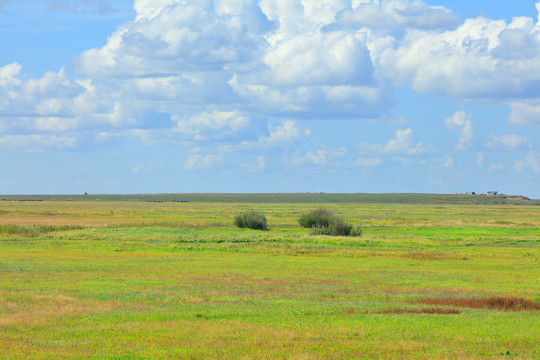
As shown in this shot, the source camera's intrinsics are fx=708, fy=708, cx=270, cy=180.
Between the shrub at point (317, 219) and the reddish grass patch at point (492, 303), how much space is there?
62.9 metres

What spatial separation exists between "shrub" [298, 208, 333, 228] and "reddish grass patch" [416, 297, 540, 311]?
62868 millimetres

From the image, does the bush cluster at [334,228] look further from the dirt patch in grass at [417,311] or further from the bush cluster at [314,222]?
the dirt patch in grass at [417,311]

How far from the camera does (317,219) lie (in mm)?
97250

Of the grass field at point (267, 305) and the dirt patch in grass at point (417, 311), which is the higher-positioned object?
the dirt patch in grass at point (417, 311)

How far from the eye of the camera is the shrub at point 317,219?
94.8m

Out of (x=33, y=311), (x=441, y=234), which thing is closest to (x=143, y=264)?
(x=33, y=311)

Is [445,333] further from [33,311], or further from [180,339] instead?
[33,311]

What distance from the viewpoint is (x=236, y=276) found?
3816cm

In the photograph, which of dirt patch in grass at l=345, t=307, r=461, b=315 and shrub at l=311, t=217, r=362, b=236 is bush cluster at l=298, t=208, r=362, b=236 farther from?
dirt patch in grass at l=345, t=307, r=461, b=315

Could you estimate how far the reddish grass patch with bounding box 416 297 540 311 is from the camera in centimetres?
2727

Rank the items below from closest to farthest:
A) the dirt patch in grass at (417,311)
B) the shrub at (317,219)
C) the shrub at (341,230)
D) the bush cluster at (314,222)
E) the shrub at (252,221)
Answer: the dirt patch in grass at (417,311) < the shrub at (341,230) < the bush cluster at (314,222) < the shrub at (317,219) < the shrub at (252,221)

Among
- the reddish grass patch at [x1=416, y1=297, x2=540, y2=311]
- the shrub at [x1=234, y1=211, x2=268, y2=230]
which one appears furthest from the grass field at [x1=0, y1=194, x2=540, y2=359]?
the shrub at [x1=234, y1=211, x2=268, y2=230]

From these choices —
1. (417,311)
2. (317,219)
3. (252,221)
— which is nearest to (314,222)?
(317,219)

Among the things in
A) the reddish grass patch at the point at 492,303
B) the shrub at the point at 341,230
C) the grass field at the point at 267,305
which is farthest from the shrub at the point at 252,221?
the reddish grass patch at the point at 492,303
